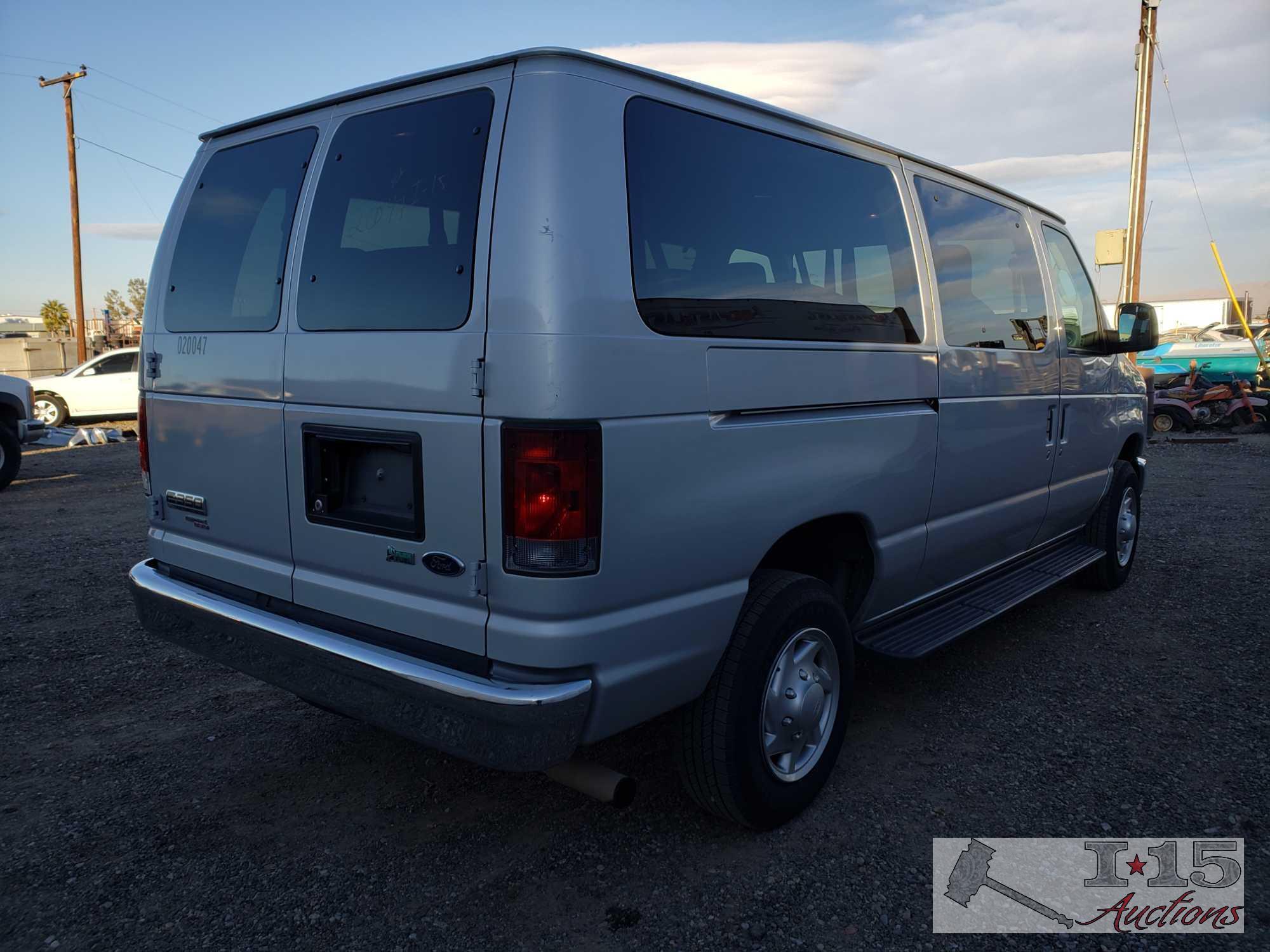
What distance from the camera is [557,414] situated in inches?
84.2

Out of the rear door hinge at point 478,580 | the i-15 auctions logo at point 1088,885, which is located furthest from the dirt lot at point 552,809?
the rear door hinge at point 478,580

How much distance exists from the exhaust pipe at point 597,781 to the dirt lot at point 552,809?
32 centimetres

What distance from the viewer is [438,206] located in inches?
95.3

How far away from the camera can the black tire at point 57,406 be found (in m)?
17.0

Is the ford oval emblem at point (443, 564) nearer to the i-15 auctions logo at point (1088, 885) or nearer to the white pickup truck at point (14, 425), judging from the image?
the i-15 auctions logo at point (1088, 885)

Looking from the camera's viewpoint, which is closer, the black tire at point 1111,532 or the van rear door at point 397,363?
the van rear door at point 397,363

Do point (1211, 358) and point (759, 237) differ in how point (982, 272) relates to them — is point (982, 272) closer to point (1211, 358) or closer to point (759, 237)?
point (759, 237)

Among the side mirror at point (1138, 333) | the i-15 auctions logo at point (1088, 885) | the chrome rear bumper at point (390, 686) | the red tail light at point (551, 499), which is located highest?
the side mirror at point (1138, 333)

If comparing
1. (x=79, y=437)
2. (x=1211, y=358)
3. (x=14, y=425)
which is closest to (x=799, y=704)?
(x=14, y=425)

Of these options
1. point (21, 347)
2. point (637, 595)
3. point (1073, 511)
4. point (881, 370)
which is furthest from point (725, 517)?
point (21, 347)

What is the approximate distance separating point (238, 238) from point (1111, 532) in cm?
499

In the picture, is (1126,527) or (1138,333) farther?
(1126,527)

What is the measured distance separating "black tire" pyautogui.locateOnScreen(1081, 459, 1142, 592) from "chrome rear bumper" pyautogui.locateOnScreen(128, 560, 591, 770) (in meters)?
4.16

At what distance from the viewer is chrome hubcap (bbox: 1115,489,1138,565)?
5.52 m
